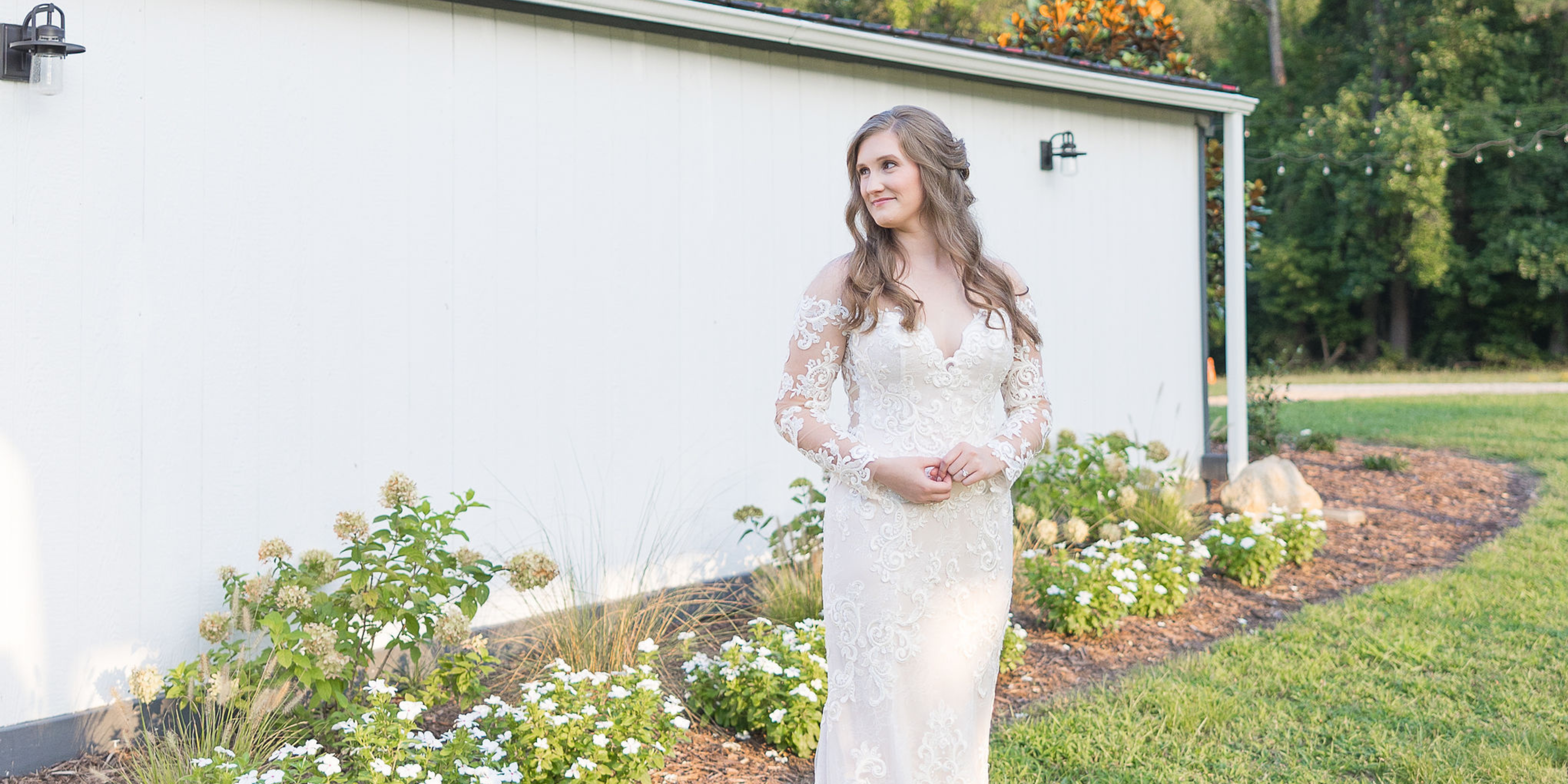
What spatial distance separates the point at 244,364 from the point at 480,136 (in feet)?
4.54

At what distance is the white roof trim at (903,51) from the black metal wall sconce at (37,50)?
181 cm

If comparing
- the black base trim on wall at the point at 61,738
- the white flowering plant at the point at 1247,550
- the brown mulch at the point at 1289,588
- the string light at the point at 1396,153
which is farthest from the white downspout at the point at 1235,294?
the string light at the point at 1396,153

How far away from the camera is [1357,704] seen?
431 cm

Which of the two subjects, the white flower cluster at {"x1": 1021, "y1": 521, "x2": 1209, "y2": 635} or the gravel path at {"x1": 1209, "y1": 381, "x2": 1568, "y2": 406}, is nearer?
the white flower cluster at {"x1": 1021, "y1": 521, "x2": 1209, "y2": 635}

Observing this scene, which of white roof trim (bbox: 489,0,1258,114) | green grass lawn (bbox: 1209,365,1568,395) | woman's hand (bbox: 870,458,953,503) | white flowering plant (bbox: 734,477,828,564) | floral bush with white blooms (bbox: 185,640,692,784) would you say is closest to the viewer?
woman's hand (bbox: 870,458,953,503)

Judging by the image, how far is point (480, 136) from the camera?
4891 mm

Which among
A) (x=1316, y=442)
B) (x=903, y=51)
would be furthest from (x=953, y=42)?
(x=1316, y=442)

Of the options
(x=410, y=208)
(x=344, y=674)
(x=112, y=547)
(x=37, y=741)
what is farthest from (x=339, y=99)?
(x=37, y=741)

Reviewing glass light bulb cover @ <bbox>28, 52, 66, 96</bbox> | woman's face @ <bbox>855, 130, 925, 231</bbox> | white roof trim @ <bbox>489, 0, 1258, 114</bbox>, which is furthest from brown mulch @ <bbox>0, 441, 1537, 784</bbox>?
white roof trim @ <bbox>489, 0, 1258, 114</bbox>

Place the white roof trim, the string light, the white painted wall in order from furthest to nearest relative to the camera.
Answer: the string light < the white roof trim < the white painted wall

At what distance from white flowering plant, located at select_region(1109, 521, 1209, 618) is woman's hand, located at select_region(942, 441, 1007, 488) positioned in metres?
3.05

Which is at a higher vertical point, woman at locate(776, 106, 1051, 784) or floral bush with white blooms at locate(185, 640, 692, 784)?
woman at locate(776, 106, 1051, 784)

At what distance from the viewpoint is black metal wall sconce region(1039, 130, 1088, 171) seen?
729 centimetres

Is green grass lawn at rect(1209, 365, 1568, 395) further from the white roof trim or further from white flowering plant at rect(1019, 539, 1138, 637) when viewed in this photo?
white flowering plant at rect(1019, 539, 1138, 637)
